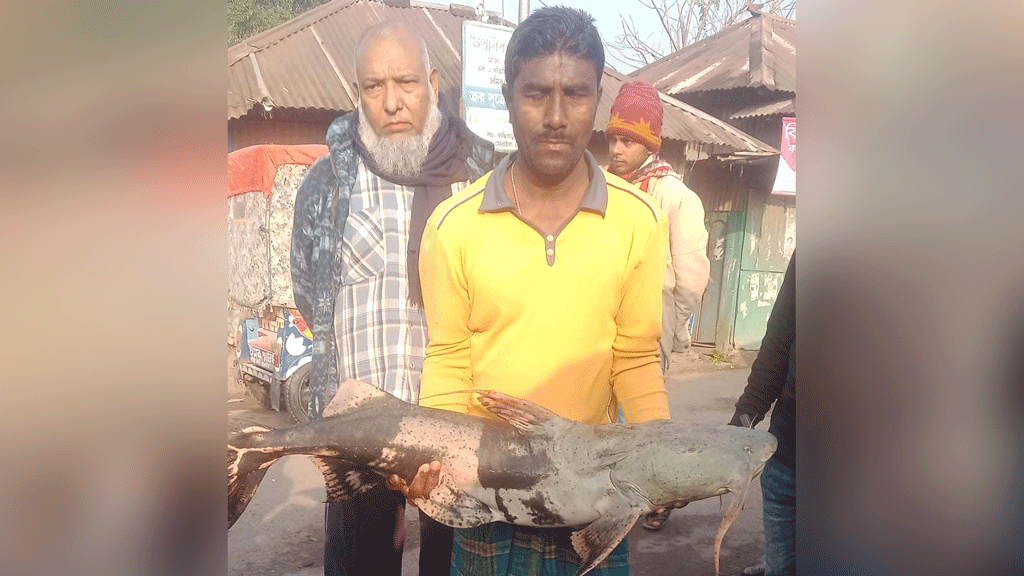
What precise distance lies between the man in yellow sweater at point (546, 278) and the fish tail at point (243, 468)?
15.3 inches

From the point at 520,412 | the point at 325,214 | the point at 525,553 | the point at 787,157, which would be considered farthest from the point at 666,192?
the point at 525,553

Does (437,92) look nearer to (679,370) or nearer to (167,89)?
(167,89)

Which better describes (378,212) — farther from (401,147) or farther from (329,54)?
(329,54)

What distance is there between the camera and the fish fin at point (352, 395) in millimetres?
1752

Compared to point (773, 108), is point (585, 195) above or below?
below

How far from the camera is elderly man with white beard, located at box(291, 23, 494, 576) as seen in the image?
71.9 inches

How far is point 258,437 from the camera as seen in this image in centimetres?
165

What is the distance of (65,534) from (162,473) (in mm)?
212

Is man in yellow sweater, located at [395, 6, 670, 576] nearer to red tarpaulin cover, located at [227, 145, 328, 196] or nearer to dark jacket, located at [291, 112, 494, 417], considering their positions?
dark jacket, located at [291, 112, 494, 417]

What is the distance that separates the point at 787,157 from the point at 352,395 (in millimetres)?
1457

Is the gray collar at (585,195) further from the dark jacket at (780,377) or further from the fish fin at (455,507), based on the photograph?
the fish fin at (455,507)

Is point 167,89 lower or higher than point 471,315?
higher

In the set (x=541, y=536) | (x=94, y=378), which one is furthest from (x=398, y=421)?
(x=94, y=378)

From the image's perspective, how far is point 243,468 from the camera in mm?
1635
